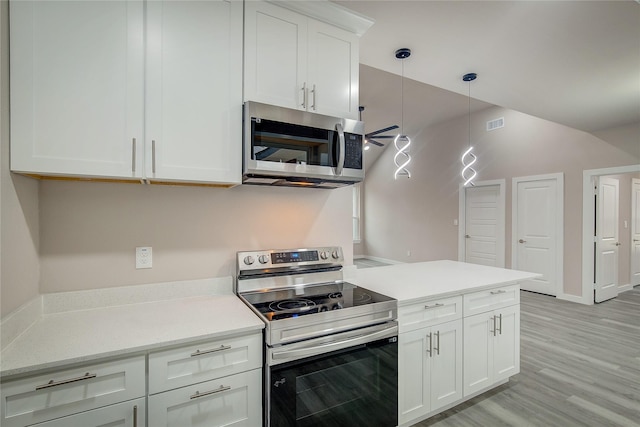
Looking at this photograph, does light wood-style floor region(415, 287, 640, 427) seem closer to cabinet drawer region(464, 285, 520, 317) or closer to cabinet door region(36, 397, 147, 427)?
cabinet drawer region(464, 285, 520, 317)

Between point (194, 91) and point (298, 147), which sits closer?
point (194, 91)

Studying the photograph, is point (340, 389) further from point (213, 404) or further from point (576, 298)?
point (576, 298)

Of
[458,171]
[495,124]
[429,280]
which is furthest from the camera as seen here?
[458,171]

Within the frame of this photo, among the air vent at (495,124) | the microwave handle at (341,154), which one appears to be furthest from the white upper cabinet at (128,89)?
the air vent at (495,124)

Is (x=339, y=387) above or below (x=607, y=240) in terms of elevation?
below

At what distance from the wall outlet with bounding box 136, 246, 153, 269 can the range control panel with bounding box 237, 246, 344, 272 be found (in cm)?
50

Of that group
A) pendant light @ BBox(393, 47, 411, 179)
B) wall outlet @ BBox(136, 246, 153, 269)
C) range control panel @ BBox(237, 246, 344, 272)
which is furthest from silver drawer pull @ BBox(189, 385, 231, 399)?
pendant light @ BBox(393, 47, 411, 179)

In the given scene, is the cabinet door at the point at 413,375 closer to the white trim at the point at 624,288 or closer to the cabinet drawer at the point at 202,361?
the cabinet drawer at the point at 202,361

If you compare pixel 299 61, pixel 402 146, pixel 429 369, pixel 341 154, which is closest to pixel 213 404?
pixel 429 369

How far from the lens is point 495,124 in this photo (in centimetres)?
560

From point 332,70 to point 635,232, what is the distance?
277 inches

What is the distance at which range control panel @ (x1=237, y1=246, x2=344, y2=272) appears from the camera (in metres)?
1.89

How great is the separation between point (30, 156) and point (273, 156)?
105 centimetres

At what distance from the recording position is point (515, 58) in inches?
96.4
